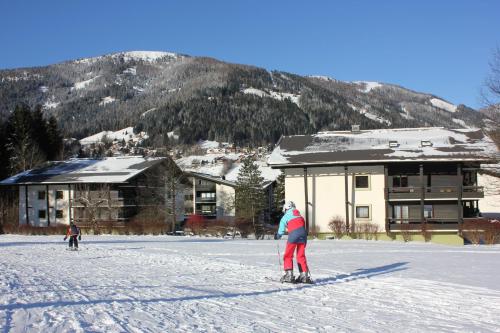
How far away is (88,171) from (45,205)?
22.3ft

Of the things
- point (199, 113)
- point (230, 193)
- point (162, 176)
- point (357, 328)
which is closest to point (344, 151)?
point (162, 176)

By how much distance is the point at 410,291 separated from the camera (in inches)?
392

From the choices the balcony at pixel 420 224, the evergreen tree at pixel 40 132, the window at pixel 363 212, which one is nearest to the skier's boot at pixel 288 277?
the balcony at pixel 420 224

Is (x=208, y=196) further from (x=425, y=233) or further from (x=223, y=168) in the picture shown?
(x=425, y=233)

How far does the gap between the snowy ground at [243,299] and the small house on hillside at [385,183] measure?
22.6 metres

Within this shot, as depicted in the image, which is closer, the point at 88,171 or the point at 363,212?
the point at 363,212

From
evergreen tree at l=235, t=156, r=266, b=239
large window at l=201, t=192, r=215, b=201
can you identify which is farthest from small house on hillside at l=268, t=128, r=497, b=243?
large window at l=201, t=192, r=215, b=201

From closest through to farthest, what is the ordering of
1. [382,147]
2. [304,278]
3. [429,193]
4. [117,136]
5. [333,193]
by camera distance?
[304,278] < [429,193] < [333,193] < [382,147] < [117,136]

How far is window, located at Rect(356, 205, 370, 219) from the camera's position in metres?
37.9

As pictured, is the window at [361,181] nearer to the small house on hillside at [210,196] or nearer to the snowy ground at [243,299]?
the snowy ground at [243,299]

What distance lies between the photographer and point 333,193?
38062 mm

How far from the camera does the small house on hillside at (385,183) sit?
36.8 metres

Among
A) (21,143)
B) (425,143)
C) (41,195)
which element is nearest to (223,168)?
(21,143)

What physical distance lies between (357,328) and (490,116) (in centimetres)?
2404
